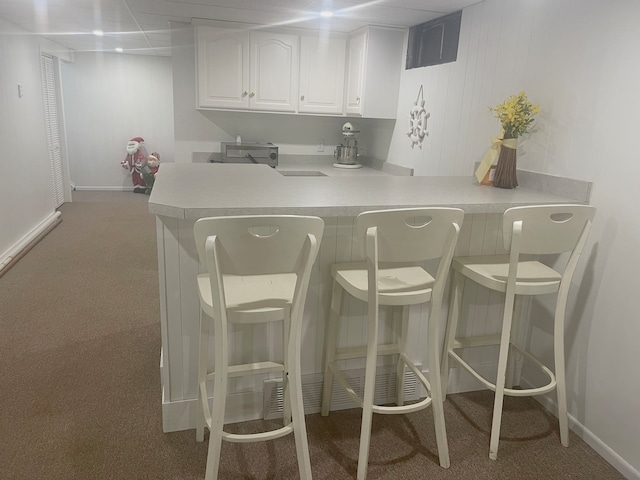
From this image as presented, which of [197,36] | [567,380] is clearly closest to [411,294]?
[567,380]

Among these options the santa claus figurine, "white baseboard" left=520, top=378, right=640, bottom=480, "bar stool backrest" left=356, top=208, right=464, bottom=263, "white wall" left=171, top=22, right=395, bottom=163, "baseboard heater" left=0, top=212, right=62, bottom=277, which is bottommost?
"white baseboard" left=520, top=378, right=640, bottom=480

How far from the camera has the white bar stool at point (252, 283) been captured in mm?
1350

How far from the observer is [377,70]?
3.80 metres

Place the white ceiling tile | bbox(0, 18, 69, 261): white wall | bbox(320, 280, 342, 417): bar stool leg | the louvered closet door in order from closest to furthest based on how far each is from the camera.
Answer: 1. bbox(320, 280, 342, 417): bar stool leg
2. the white ceiling tile
3. bbox(0, 18, 69, 261): white wall
4. the louvered closet door

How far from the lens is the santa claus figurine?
280 inches

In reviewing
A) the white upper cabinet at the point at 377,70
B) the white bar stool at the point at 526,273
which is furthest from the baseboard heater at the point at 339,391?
the white upper cabinet at the point at 377,70

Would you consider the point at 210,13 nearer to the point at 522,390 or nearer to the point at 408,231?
the point at 408,231

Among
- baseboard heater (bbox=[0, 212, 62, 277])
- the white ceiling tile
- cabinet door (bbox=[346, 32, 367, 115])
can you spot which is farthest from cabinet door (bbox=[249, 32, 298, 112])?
baseboard heater (bbox=[0, 212, 62, 277])

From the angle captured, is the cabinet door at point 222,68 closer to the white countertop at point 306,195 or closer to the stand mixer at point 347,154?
the stand mixer at point 347,154

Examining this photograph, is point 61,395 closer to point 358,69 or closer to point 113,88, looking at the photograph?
point 358,69

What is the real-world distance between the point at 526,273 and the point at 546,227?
11.5 inches

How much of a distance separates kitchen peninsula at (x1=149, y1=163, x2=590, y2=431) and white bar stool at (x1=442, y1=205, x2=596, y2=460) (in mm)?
166

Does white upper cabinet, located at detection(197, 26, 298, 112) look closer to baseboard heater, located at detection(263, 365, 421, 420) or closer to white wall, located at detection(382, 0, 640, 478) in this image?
white wall, located at detection(382, 0, 640, 478)

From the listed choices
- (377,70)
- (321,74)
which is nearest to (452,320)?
(377,70)
